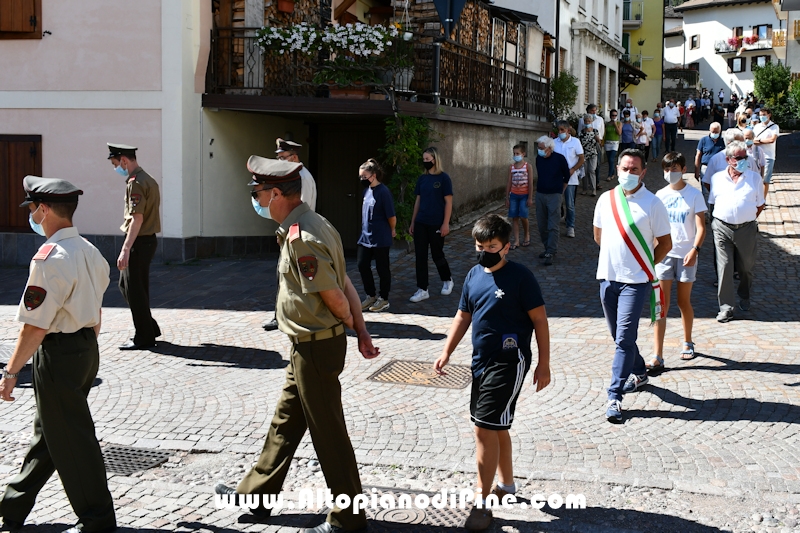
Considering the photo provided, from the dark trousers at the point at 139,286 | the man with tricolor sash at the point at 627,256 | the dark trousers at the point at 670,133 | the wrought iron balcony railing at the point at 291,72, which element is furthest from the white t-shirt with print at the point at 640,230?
the dark trousers at the point at 670,133

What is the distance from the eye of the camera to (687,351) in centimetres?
818

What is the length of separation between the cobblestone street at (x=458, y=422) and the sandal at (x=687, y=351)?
83 mm

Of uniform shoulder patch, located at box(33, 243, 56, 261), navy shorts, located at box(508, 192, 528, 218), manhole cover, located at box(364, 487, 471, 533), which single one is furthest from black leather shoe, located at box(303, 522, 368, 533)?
navy shorts, located at box(508, 192, 528, 218)

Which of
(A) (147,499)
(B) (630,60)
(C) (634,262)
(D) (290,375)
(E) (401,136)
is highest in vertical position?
(B) (630,60)

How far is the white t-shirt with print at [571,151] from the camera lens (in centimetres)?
1481

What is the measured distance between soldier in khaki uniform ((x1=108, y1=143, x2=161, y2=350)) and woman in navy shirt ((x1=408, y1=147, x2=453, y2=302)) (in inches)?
128

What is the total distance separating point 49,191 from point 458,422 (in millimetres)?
3252

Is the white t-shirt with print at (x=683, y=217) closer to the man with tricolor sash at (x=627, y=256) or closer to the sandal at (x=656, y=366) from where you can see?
the sandal at (x=656, y=366)

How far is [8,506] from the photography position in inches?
181

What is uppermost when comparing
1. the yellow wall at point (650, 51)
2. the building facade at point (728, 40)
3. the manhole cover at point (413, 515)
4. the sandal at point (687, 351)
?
the building facade at point (728, 40)

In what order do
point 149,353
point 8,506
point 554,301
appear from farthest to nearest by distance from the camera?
point 554,301, point 149,353, point 8,506

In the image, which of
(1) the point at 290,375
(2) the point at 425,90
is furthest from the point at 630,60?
(1) the point at 290,375

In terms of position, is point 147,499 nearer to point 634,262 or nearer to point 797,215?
point 634,262

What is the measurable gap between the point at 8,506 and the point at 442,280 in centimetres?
716
